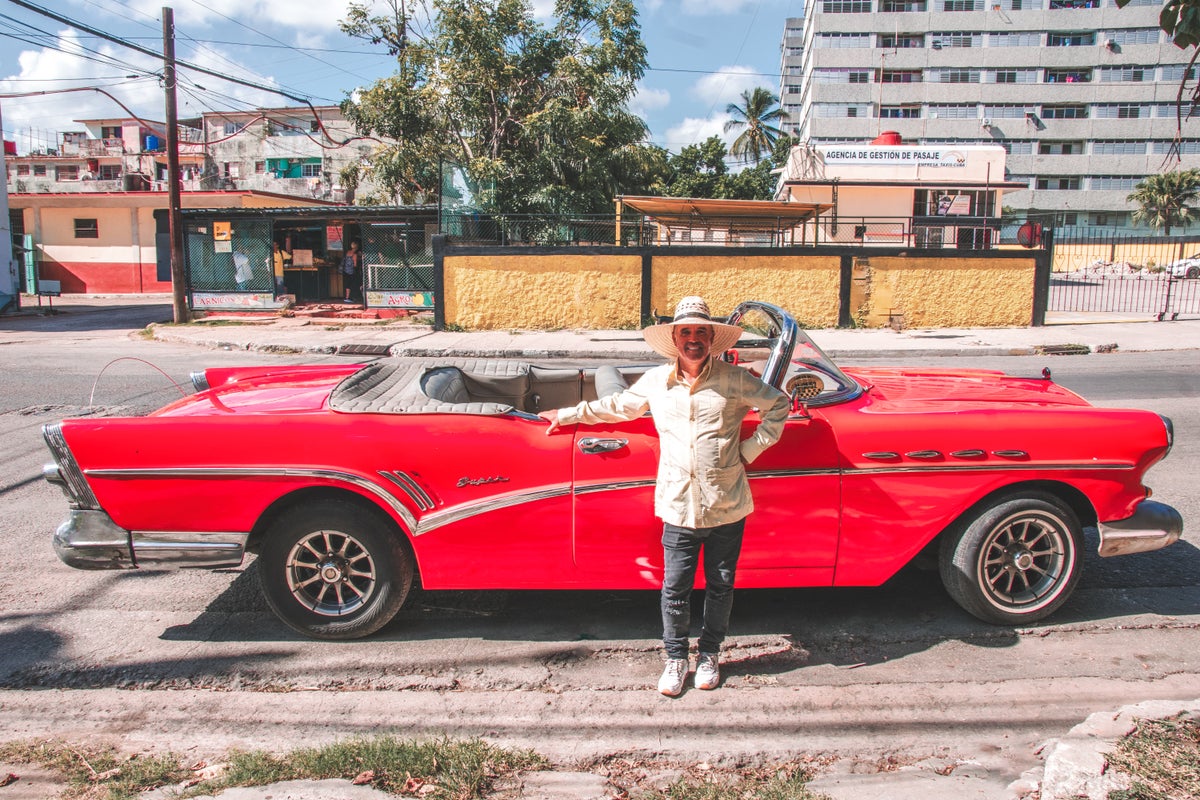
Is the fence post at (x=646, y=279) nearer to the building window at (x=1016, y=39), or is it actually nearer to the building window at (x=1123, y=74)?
the building window at (x=1016, y=39)

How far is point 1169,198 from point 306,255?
202 ft

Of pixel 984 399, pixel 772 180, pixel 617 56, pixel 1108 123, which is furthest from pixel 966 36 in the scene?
pixel 984 399

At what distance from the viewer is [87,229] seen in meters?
33.3

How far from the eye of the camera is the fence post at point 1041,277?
18.5 meters

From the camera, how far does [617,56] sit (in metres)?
21.7

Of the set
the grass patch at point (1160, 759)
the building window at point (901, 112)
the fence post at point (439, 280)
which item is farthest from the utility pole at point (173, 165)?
the building window at point (901, 112)

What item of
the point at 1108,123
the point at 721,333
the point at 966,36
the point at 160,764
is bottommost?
the point at 160,764

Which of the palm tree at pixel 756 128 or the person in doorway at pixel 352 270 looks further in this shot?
the palm tree at pixel 756 128

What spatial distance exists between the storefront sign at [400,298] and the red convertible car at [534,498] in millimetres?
18362

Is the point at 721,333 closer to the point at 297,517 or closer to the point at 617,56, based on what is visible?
the point at 297,517

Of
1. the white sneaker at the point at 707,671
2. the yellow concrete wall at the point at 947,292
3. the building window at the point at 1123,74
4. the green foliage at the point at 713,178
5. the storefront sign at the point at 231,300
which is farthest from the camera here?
the building window at the point at 1123,74

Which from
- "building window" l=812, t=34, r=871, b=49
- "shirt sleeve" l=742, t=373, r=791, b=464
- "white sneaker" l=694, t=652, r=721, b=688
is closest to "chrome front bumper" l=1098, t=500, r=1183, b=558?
"shirt sleeve" l=742, t=373, r=791, b=464

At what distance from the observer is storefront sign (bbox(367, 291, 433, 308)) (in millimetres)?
21828

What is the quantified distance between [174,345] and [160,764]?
15931 mm
